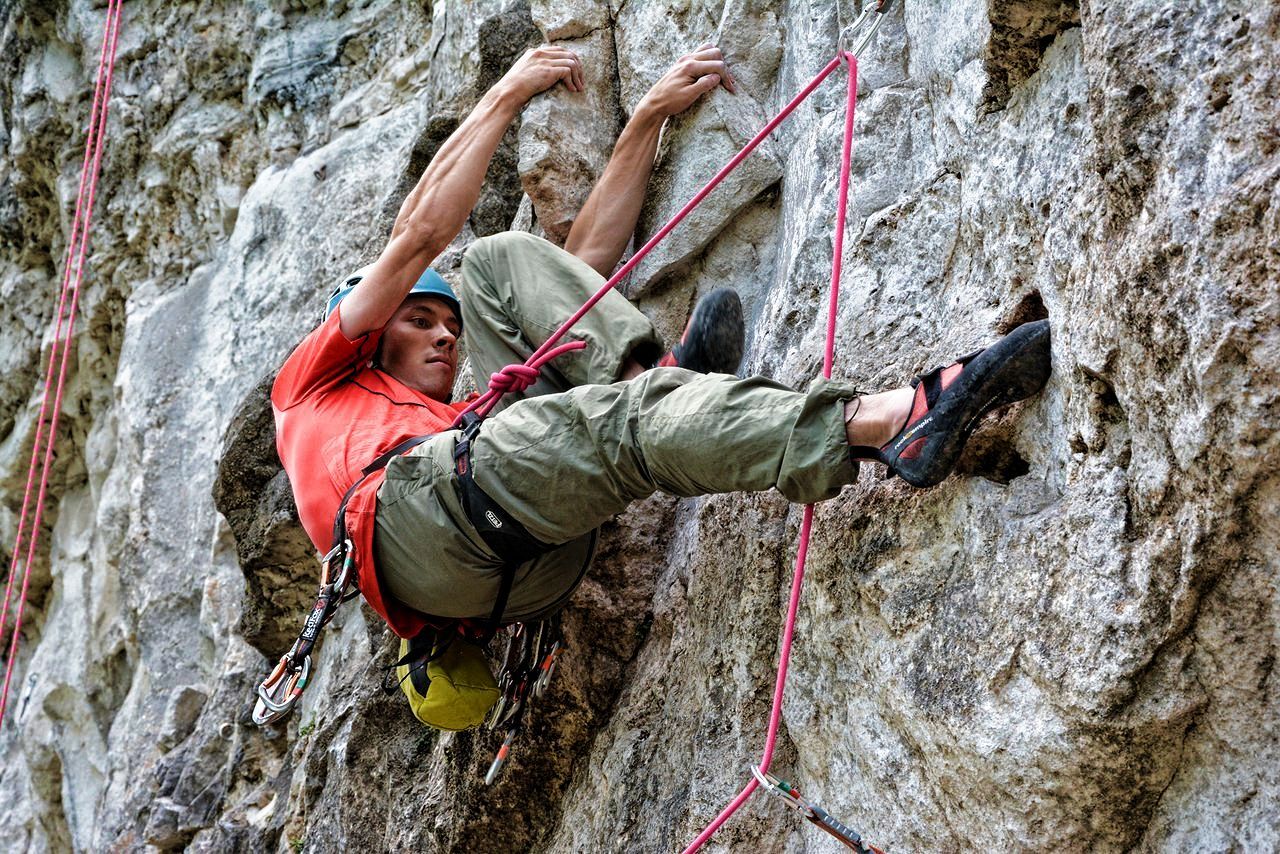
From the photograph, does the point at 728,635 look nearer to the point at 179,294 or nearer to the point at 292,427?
the point at 292,427

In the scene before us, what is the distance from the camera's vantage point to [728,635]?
410 cm

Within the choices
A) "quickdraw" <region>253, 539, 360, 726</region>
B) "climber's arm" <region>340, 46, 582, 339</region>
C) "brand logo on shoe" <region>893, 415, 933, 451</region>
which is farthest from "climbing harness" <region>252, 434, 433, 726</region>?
"brand logo on shoe" <region>893, 415, 933, 451</region>

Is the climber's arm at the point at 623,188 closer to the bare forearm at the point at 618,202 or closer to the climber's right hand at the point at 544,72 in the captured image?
the bare forearm at the point at 618,202

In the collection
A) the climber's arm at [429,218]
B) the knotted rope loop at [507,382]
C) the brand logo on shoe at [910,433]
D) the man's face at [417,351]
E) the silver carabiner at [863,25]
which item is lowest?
the man's face at [417,351]

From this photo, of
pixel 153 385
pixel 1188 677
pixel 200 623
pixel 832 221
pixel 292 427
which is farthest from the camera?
pixel 153 385

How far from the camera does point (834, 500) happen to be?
12.2ft

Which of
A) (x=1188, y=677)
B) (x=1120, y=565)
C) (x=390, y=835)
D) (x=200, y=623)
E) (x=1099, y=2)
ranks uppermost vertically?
(x=1099, y=2)

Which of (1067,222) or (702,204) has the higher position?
(1067,222)

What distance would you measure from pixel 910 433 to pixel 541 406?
45.6 inches

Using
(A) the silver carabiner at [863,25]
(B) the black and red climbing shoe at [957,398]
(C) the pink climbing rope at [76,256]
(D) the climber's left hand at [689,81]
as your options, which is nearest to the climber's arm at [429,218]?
(D) the climber's left hand at [689,81]

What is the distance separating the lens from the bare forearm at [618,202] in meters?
5.43

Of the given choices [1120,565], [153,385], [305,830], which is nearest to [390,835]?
[305,830]

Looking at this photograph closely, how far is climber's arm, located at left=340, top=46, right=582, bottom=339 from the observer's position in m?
4.58

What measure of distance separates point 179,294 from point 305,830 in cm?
504
